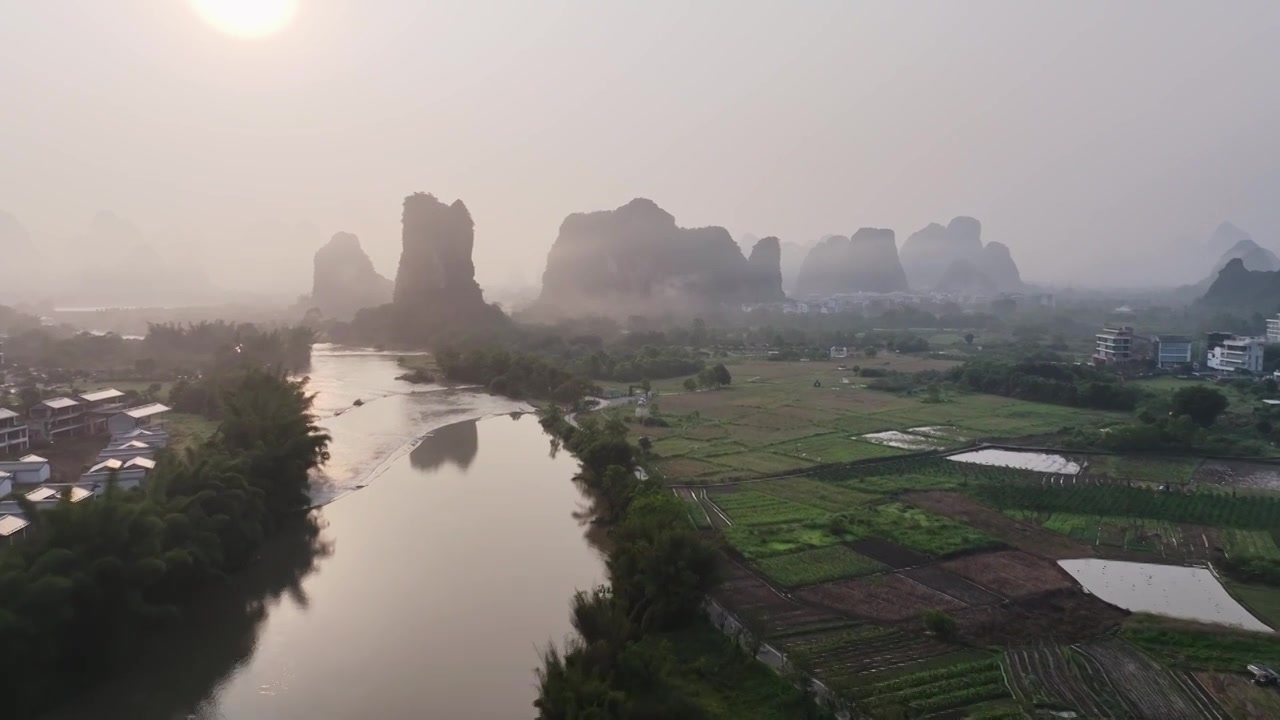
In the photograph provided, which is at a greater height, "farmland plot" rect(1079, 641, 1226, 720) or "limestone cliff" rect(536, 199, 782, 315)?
"limestone cliff" rect(536, 199, 782, 315)

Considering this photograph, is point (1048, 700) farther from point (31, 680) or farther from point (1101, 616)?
point (31, 680)

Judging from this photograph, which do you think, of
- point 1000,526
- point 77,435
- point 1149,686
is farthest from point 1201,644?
point 77,435

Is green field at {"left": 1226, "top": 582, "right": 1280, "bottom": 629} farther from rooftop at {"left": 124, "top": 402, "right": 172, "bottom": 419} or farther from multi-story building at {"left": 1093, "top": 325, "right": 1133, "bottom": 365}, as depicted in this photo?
multi-story building at {"left": 1093, "top": 325, "right": 1133, "bottom": 365}

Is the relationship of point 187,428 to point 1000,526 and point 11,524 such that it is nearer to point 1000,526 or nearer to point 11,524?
point 11,524

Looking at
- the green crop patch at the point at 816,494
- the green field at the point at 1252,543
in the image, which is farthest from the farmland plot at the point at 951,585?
the green field at the point at 1252,543

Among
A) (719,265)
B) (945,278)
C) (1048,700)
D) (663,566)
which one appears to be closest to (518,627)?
(663,566)

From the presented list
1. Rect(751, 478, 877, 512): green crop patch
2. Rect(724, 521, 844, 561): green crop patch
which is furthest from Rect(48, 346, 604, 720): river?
Rect(751, 478, 877, 512): green crop patch
